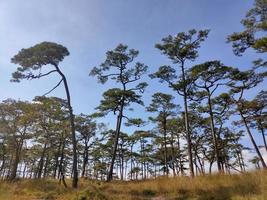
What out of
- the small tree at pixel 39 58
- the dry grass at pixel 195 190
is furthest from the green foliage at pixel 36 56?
the dry grass at pixel 195 190

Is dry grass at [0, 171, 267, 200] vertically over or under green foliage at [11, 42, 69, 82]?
under

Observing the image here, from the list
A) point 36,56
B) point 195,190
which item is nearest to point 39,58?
point 36,56

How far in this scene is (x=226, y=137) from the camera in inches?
1280

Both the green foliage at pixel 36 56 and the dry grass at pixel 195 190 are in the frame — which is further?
the green foliage at pixel 36 56

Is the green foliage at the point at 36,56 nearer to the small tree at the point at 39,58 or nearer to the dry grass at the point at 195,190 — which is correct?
the small tree at the point at 39,58

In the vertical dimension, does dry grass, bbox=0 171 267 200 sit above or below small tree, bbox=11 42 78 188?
below

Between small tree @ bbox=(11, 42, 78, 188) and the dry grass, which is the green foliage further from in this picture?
the dry grass

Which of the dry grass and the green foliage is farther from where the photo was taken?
the green foliage

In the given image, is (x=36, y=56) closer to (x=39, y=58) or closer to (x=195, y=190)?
(x=39, y=58)

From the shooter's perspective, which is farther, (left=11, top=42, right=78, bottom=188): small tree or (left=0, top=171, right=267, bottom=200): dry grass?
(left=11, top=42, right=78, bottom=188): small tree

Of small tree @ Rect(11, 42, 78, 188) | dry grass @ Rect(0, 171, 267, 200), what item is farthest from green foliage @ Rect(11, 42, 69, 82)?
dry grass @ Rect(0, 171, 267, 200)

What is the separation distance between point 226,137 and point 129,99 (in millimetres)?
17464

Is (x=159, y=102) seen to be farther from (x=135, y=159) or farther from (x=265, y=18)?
(x=135, y=159)

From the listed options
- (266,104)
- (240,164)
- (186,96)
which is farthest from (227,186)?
(240,164)
